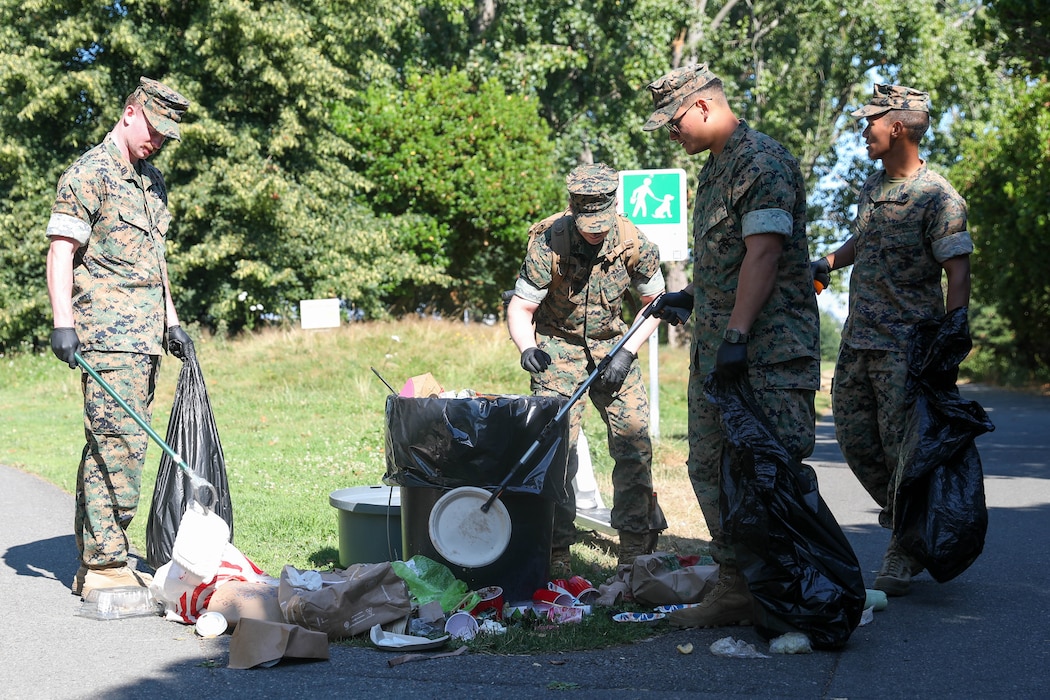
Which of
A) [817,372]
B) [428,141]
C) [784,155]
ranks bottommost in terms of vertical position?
[817,372]

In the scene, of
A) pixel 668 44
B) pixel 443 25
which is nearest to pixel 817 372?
pixel 668 44

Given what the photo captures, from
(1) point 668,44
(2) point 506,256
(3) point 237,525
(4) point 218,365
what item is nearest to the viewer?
(3) point 237,525

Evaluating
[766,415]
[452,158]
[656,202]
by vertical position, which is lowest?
[766,415]

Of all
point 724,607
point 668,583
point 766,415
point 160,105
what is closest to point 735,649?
point 724,607

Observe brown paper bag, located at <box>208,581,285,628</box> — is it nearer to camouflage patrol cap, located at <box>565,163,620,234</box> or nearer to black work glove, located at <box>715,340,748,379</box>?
black work glove, located at <box>715,340,748,379</box>

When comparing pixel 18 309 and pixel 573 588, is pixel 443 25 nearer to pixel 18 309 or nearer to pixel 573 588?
pixel 18 309

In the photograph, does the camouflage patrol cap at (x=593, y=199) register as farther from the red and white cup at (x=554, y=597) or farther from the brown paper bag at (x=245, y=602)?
the brown paper bag at (x=245, y=602)

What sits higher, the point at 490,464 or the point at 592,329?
the point at 592,329

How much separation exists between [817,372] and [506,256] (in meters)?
21.9

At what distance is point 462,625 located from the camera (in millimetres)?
4418

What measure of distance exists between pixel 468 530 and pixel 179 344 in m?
1.78

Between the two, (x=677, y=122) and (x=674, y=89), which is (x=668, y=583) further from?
(x=674, y=89)

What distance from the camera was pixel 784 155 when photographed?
440 centimetres

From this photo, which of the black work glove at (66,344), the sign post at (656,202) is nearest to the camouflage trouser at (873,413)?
the black work glove at (66,344)
